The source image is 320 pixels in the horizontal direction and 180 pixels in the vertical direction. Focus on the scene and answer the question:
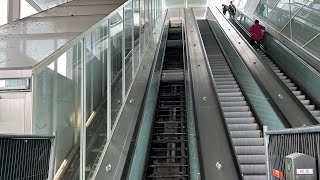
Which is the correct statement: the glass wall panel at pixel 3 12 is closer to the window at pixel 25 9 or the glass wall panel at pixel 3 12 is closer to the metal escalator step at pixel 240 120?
the window at pixel 25 9

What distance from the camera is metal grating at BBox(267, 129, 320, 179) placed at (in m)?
1.94

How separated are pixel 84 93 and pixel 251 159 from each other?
3056 mm

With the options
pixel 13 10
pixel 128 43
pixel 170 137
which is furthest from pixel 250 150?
pixel 13 10

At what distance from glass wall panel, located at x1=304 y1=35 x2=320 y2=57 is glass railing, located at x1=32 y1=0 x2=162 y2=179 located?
4.35 meters

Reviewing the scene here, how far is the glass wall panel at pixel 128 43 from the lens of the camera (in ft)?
23.4

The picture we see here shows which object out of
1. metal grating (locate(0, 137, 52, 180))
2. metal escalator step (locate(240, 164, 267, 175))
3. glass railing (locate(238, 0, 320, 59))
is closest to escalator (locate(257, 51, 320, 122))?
glass railing (locate(238, 0, 320, 59))

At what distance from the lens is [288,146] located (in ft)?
7.49

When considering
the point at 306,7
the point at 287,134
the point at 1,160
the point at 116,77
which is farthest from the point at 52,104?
the point at 306,7

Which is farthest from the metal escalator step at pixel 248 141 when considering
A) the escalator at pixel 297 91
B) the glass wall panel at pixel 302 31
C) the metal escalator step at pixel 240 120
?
the glass wall panel at pixel 302 31

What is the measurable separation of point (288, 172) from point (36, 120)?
1550mm

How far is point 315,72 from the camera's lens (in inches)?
298

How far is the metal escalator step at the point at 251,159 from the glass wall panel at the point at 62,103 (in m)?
2.99

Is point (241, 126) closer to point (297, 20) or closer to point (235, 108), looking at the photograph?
point (235, 108)

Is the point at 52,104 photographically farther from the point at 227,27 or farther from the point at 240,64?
the point at 227,27
